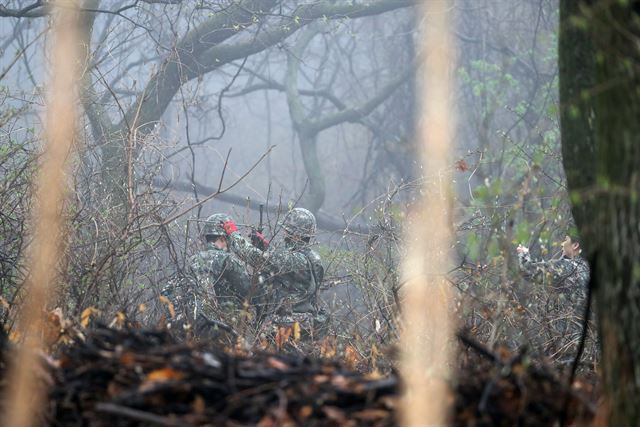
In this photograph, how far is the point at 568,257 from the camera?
8.70m

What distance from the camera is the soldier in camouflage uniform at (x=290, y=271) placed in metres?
9.23

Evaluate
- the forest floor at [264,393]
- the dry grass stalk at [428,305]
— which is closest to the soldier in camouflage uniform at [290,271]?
the dry grass stalk at [428,305]

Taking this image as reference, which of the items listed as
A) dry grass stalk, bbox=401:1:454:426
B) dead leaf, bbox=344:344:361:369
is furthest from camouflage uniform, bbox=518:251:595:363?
dead leaf, bbox=344:344:361:369

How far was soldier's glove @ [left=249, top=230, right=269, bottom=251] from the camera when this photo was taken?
9.52 m

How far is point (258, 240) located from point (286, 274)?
0.46m

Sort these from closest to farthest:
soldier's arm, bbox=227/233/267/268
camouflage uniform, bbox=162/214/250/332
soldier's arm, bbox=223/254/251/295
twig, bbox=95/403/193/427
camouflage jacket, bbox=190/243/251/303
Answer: twig, bbox=95/403/193/427 → camouflage uniform, bbox=162/214/250/332 → soldier's arm, bbox=227/233/267/268 → camouflage jacket, bbox=190/243/251/303 → soldier's arm, bbox=223/254/251/295

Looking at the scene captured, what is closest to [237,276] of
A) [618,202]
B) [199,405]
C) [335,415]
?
[199,405]

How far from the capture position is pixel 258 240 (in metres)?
9.59

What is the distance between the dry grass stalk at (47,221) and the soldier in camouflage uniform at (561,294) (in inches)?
140

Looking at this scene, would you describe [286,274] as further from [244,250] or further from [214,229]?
[214,229]

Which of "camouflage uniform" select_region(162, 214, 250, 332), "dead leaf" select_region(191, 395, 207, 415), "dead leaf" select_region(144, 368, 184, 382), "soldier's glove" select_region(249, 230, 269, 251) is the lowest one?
"dead leaf" select_region(191, 395, 207, 415)

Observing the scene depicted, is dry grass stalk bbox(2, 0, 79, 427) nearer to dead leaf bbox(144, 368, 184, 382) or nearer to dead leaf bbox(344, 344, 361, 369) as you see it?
dead leaf bbox(144, 368, 184, 382)

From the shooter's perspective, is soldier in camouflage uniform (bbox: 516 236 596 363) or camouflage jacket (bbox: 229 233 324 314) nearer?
soldier in camouflage uniform (bbox: 516 236 596 363)

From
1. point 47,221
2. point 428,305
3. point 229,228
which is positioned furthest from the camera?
point 229,228
